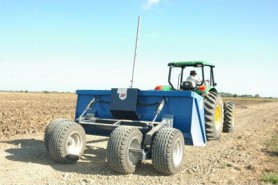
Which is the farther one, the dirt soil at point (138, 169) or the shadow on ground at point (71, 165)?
the shadow on ground at point (71, 165)

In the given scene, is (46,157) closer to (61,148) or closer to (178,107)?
(61,148)

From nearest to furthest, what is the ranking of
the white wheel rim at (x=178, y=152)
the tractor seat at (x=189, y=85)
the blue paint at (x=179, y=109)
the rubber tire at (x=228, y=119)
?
the white wheel rim at (x=178, y=152)
the blue paint at (x=179, y=109)
the tractor seat at (x=189, y=85)
the rubber tire at (x=228, y=119)

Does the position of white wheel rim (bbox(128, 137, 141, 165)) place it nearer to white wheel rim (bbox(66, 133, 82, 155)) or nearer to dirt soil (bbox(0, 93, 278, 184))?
dirt soil (bbox(0, 93, 278, 184))

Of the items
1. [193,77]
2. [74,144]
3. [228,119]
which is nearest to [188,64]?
[193,77]

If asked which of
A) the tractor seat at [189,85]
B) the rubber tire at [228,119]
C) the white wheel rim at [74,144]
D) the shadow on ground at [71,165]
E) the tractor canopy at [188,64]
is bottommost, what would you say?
the shadow on ground at [71,165]

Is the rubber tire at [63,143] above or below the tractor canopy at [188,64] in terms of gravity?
below

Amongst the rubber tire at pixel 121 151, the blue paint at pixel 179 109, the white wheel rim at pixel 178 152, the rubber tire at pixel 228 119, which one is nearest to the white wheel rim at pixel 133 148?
the rubber tire at pixel 121 151

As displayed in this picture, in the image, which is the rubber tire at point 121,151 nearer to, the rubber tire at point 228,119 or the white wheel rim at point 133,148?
the white wheel rim at point 133,148

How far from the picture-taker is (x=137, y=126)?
21.5 ft

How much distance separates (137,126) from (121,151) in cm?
119

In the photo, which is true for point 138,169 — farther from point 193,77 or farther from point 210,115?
point 193,77

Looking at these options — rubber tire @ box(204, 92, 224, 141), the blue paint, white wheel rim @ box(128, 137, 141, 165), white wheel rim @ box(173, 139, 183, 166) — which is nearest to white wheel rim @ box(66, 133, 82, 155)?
the blue paint

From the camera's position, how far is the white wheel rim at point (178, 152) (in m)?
5.85

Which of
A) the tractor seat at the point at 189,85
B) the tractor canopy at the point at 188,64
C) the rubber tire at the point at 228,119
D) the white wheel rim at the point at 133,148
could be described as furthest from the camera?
the rubber tire at the point at 228,119
